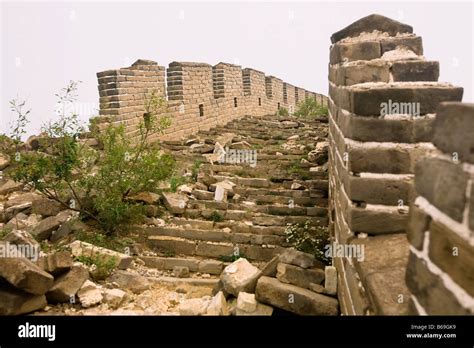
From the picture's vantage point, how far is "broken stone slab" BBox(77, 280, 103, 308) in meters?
3.35

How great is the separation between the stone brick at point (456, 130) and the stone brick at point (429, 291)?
0.41m

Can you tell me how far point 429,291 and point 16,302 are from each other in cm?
289

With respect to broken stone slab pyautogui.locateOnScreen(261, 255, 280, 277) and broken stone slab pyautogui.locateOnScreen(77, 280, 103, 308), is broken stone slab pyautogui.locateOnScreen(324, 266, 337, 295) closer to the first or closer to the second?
broken stone slab pyautogui.locateOnScreen(261, 255, 280, 277)

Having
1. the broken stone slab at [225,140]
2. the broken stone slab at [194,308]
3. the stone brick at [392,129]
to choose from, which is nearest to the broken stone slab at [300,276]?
the broken stone slab at [194,308]

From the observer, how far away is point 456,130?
3.80ft

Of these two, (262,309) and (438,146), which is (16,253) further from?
(438,146)

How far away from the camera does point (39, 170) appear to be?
4.85 metres

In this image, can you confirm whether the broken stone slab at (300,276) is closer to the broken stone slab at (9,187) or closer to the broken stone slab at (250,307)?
the broken stone slab at (250,307)

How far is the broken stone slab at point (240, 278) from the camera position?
343 cm

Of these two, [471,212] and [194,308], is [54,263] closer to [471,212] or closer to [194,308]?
[194,308]

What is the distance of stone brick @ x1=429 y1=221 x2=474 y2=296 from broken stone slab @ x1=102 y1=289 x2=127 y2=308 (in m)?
2.95

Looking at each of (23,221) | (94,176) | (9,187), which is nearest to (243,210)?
(94,176)
